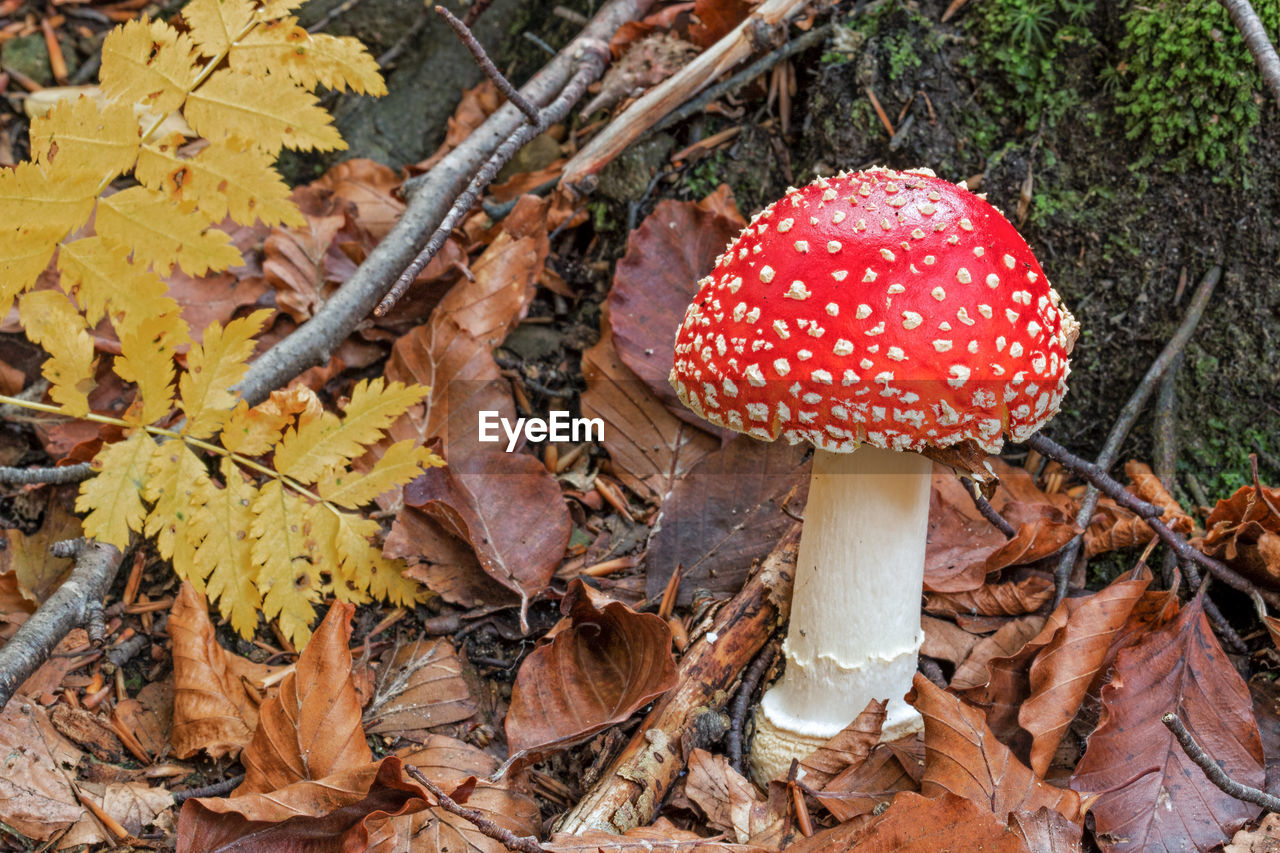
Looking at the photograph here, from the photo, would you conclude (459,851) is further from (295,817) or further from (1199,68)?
(1199,68)

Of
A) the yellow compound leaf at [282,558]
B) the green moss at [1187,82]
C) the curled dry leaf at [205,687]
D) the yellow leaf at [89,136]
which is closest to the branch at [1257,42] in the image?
the green moss at [1187,82]

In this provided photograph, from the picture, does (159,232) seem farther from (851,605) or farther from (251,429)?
(851,605)

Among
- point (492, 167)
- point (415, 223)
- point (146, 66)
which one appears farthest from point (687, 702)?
point (146, 66)

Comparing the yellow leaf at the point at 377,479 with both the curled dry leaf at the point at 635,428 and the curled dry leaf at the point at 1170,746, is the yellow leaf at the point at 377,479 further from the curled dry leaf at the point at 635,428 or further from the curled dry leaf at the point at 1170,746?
the curled dry leaf at the point at 1170,746

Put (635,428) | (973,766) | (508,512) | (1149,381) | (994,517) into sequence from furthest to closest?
(635,428) < (1149,381) < (508,512) < (994,517) < (973,766)

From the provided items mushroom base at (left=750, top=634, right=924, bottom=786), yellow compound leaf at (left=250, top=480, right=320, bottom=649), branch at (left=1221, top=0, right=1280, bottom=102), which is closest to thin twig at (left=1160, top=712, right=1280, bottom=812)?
mushroom base at (left=750, top=634, right=924, bottom=786)

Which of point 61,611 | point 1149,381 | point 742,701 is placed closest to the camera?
point 61,611
